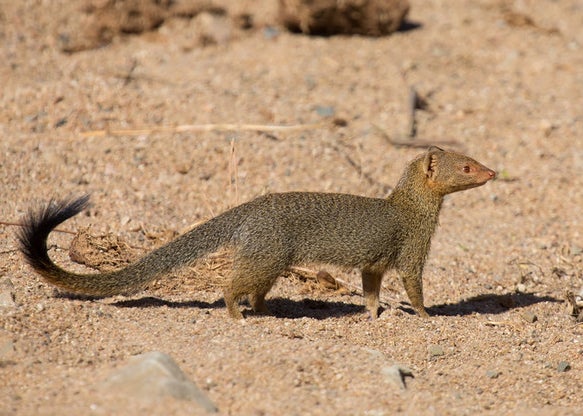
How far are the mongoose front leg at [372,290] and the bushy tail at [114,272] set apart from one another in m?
1.02

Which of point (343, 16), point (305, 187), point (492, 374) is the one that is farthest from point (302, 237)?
point (343, 16)

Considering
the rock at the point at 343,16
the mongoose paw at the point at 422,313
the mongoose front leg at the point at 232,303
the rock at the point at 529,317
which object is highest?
the rock at the point at 343,16

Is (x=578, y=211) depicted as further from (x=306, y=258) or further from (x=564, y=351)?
(x=306, y=258)

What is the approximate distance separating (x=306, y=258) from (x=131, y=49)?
5055 millimetres

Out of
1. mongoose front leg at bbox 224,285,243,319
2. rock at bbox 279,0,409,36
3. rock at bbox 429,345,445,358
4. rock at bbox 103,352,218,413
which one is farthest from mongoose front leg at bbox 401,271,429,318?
rock at bbox 279,0,409,36

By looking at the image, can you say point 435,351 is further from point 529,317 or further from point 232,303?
point 232,303

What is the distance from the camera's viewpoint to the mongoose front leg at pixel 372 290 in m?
5.07

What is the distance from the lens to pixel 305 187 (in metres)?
6.50

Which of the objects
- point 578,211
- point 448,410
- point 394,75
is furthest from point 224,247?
point 394,75

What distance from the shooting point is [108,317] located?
4367mm

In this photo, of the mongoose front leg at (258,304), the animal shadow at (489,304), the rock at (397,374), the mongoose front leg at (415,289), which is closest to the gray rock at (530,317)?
the animal shadow at (489,304)

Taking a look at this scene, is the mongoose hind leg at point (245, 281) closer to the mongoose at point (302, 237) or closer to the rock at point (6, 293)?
the mongoose at point (302, 237)

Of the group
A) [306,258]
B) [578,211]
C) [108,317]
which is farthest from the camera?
[578,211]

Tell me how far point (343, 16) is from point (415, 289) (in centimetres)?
471
